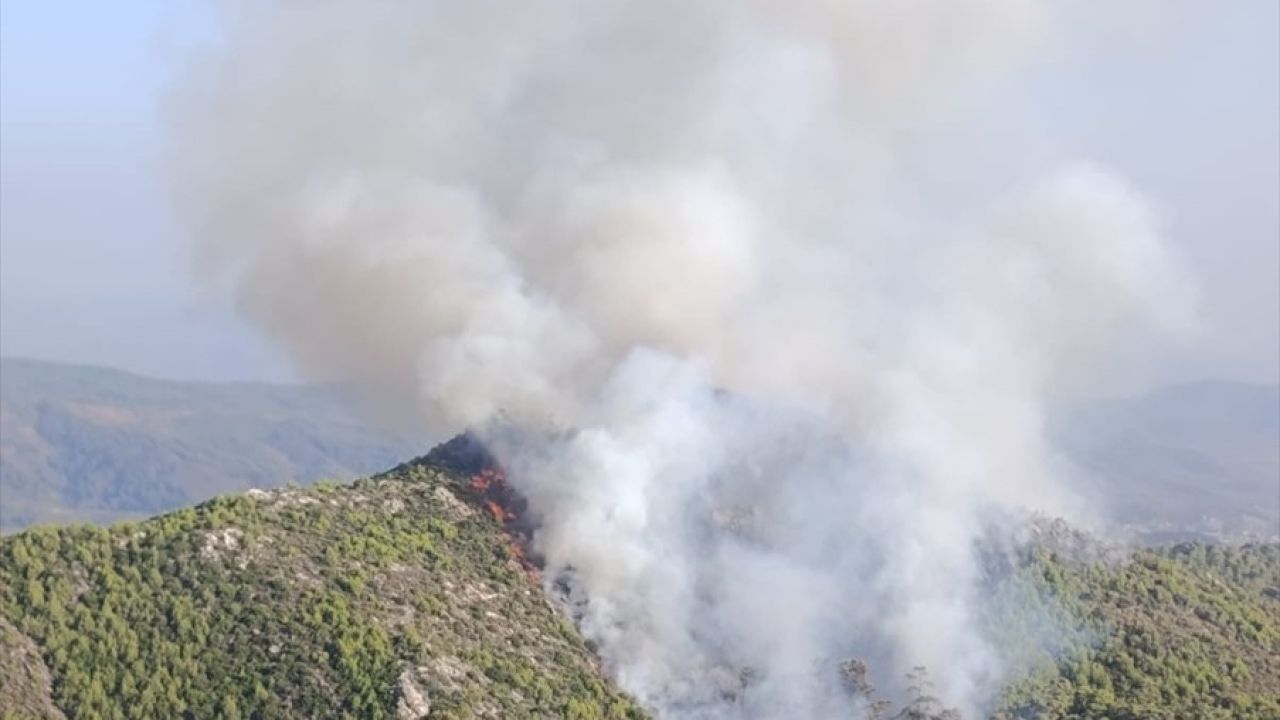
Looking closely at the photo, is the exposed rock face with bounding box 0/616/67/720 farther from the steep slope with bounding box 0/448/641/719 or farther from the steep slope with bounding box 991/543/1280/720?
the steep slope with bounding box 991/543/1280/720

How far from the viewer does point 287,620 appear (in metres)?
86.8

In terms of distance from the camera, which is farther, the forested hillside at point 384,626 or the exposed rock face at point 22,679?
the forested hillside at point 384,626

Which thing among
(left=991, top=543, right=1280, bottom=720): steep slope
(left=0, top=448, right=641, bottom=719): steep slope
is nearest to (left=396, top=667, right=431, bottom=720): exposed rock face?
(left=0, top=448, right=641, bottom=719): steep slope

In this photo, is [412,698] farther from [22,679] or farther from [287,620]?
[22,679]

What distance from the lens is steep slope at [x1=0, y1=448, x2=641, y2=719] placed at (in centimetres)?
8194

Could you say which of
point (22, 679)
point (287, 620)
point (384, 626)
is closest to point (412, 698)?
point (384, 626)

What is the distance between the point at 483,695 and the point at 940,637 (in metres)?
27.2

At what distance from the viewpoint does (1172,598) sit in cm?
11156

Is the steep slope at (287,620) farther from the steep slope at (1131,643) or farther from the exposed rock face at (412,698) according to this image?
the steep slope at (1131,643)

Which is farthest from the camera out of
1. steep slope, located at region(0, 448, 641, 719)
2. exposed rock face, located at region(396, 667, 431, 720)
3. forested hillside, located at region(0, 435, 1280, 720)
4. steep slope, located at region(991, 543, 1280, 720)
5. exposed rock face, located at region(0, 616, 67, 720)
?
steep slope, located at region(991, 543, 1280, 720)

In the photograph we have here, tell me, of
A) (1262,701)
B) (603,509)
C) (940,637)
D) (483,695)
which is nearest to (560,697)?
(483,695)

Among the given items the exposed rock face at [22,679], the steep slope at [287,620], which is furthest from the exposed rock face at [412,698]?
the exposed rock face at [22,679]

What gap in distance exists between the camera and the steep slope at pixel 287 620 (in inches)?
3226

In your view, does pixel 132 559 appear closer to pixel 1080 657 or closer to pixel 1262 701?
pixel 1080 657
